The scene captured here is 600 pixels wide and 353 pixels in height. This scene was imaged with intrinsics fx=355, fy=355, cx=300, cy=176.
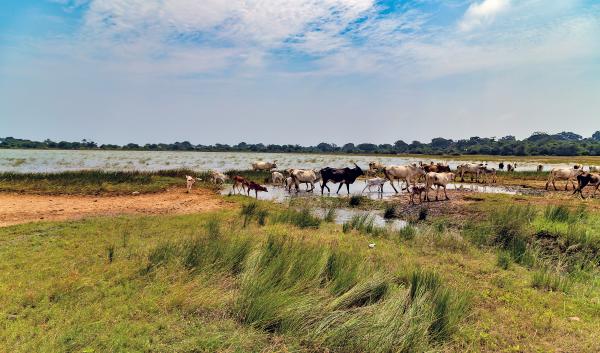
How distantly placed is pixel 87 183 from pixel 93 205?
22.7 ft

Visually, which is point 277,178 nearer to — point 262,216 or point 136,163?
point 262,216

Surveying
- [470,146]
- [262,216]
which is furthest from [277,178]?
[470,146]

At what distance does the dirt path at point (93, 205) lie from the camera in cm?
1220

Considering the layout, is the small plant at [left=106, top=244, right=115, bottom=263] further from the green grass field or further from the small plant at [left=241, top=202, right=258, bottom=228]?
the small plant at [left=241, top=202, right=258, bottom=228]

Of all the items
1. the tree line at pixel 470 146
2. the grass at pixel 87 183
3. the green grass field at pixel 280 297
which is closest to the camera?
the green grass field at pixel 280 297

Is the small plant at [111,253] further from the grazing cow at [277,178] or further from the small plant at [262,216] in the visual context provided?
the grazing cow at [277,178]

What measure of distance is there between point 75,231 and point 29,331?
584 cm

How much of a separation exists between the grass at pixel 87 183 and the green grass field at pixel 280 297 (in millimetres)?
10002

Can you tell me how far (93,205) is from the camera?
14.7 meters

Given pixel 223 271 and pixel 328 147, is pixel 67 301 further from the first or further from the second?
pixel 328 147

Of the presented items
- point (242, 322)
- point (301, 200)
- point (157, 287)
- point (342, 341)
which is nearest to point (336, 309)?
point (342, 341)

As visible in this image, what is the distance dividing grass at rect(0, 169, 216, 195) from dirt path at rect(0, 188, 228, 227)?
146 centimetres

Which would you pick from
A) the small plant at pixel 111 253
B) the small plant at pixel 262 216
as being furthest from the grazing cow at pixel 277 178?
the small plant at pixel 111 253

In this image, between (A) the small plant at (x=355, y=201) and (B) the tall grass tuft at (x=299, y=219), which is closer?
(B) the tall grass tuft at (x=299, y=219)
